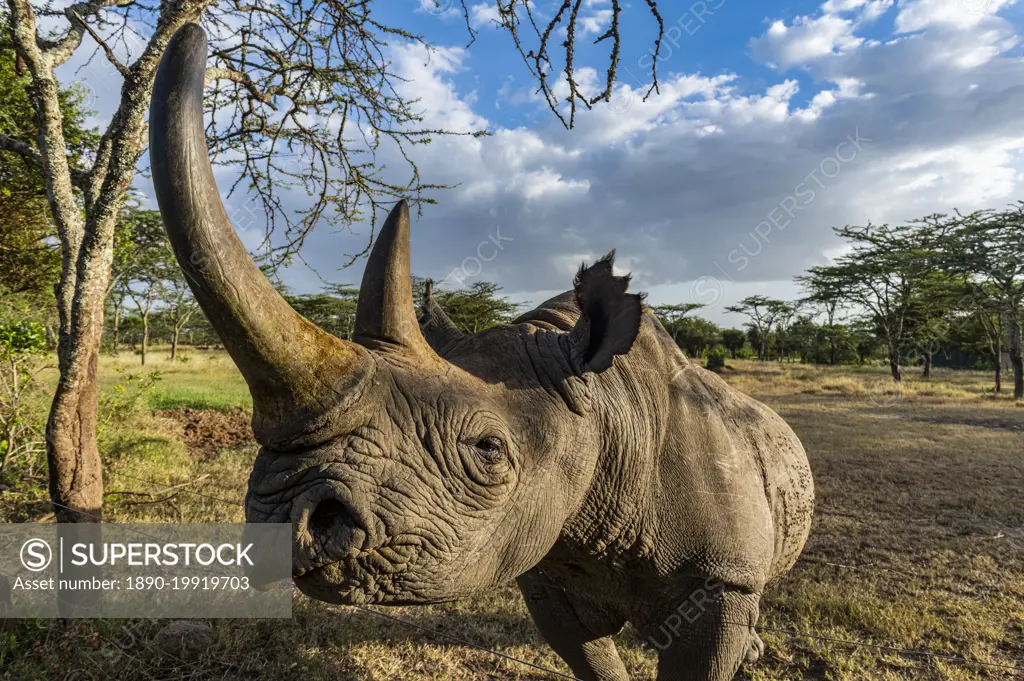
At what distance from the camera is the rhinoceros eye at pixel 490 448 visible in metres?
1.65

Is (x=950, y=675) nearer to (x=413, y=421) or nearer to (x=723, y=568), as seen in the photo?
(x=723, y=568)

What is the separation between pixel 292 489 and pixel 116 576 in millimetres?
4486

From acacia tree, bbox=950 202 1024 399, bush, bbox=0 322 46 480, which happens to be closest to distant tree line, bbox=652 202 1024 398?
A: acacia tree, bbox=950 202 1024 399

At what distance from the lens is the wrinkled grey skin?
1278 millimetres

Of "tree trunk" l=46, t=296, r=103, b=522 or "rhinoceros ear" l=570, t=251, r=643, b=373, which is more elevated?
"rhinoceros ear" l=570, t=251, r=643, b=373

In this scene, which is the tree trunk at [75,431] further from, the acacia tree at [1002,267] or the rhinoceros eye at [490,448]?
the acacia tree at [1002,267]

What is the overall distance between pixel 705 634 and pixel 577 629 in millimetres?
799

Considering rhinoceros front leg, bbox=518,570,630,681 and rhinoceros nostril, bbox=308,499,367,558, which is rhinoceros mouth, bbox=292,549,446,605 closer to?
rhinoceros nostril, bbox=308,499,367,558

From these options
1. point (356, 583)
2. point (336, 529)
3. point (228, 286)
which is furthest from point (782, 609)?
point (228, 286)

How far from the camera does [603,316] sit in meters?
1.98

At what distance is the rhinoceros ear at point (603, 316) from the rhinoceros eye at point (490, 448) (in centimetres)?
42

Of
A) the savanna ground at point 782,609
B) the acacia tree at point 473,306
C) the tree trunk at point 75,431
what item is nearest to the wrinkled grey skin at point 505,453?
the savanna ground at point 782,609

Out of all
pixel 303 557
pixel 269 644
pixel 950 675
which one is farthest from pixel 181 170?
pixel 950 675

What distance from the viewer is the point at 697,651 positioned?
2.33 meters
